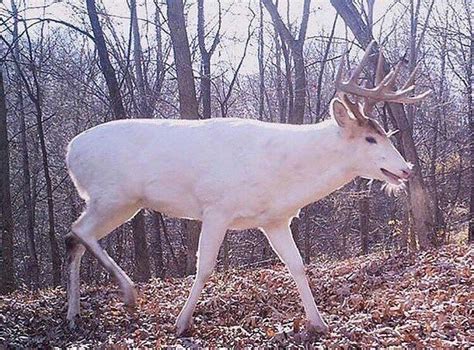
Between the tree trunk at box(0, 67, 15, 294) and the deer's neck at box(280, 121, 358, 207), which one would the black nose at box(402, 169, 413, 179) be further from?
the tree trunk at box(0, 67, 15, 294)

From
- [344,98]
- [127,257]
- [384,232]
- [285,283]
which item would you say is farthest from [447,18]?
[344,98]

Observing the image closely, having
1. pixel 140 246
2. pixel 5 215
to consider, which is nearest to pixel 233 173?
pixel 140 246

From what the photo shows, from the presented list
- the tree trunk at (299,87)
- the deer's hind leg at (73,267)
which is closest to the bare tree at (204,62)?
the tree trunk at (299,87)

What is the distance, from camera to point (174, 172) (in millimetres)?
5977

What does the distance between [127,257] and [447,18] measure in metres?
13.4

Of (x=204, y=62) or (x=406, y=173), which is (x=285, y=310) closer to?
(x=406, y=173)

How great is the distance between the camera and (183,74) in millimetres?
11555

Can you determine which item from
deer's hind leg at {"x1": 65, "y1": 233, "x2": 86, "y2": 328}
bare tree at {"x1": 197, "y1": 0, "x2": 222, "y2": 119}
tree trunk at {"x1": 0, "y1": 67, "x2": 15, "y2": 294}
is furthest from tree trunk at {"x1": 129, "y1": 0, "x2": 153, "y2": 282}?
deer's hind leg at {"x1": 65, "y1": 233, "x2": 86, "y2": 328}

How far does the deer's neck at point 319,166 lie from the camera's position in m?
5.74

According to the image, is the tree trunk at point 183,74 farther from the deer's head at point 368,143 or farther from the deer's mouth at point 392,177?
the deer's mouth at point 392,177

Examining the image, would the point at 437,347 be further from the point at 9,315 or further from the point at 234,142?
the point at 9,315

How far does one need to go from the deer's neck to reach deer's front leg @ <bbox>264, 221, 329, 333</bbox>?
0.31 meters

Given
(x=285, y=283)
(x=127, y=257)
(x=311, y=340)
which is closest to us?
(x=311, y=340)

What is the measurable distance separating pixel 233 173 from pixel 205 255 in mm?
753
